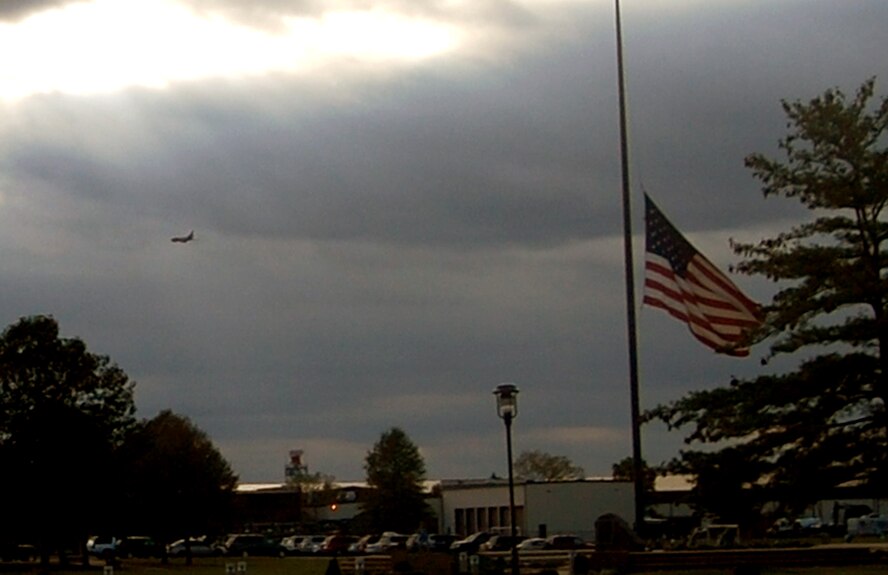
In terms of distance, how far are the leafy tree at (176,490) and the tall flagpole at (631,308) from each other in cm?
3542

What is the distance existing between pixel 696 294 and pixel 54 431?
116 ft

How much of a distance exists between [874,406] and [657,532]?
32.7 m

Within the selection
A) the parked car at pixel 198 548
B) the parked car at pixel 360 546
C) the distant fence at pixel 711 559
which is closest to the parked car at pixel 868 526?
the parked car at pixel 360 546

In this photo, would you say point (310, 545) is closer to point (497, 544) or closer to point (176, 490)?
point (176, 490)

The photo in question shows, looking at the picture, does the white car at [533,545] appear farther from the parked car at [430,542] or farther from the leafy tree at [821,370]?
the leafy tree at [821,370]

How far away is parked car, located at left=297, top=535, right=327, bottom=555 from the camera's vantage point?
93250 mm

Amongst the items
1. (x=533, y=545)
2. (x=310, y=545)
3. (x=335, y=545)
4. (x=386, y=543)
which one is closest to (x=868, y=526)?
(x=533, y=545)

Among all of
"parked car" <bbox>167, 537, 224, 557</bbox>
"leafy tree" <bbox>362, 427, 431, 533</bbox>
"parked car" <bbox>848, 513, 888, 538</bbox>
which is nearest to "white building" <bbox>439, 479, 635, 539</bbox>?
"leafy tree" <bbox>362, 427, 431, 533</bbox>

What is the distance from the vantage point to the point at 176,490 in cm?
8306

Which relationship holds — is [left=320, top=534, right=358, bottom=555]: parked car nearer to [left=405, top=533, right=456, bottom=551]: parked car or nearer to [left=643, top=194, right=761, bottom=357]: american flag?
[left=405, top=533, right=456, bottom=551]: parked car

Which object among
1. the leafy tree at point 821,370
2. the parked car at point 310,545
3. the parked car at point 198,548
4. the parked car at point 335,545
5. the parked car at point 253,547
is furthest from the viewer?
the parked car at point 198,548

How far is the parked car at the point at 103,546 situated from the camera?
95.2 meters

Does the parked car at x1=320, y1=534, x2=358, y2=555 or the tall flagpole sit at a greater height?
the tall flagpole

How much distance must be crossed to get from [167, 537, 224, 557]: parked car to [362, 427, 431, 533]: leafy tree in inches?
754
